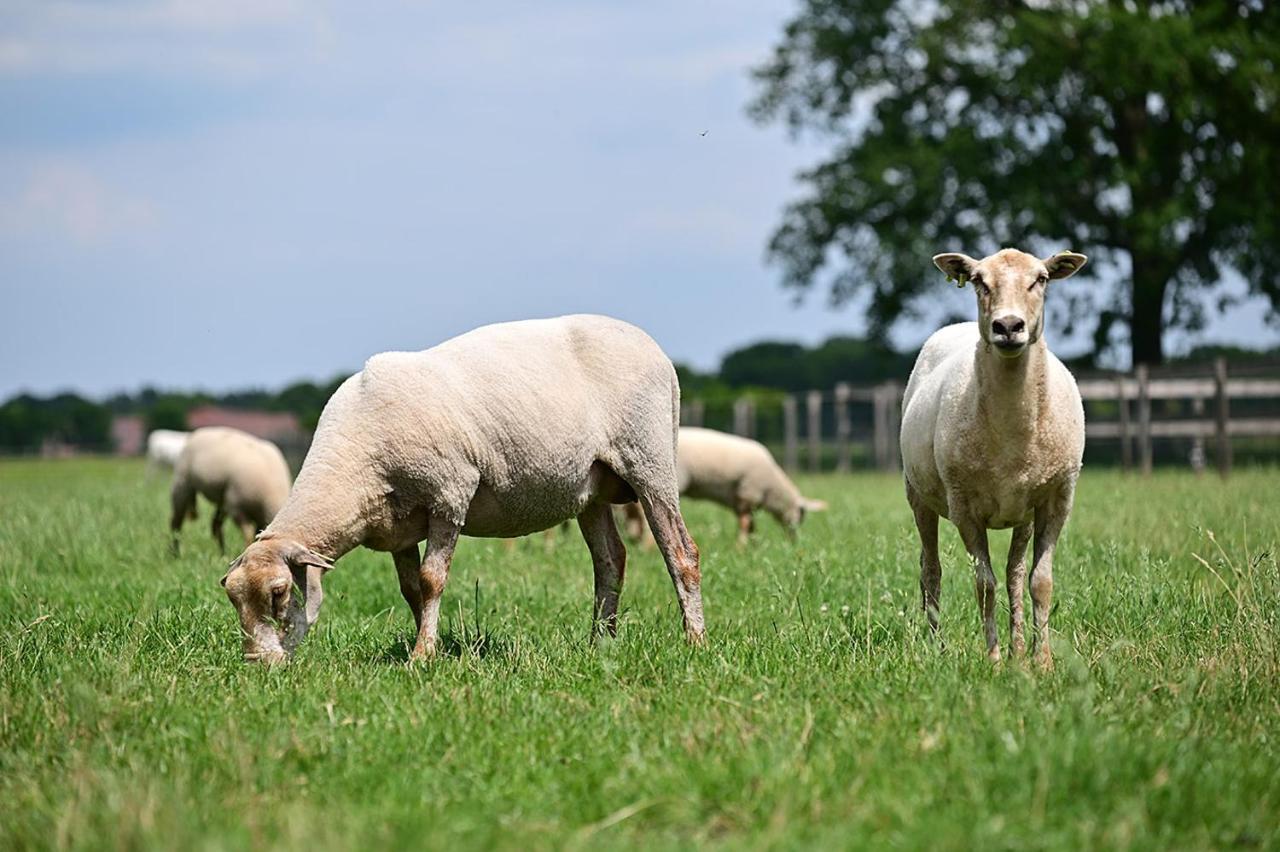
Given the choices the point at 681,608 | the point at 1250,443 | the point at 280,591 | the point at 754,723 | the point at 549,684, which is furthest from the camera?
the point at 1250,443

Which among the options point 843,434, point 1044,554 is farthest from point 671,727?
point 843,434

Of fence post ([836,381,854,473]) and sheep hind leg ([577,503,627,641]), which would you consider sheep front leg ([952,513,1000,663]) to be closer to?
sheep hind leg ([577,503,627,641])

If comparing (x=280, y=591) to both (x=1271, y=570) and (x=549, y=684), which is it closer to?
(x=549, y=684)

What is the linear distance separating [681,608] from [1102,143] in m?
24.7

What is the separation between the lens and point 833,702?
454 cm

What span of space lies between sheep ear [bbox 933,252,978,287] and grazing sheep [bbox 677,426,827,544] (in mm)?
8488

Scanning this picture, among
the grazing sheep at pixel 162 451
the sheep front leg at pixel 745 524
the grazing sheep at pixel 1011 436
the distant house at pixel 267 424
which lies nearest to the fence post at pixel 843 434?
the distant house at pixel 267 424

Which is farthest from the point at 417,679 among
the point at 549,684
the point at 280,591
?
the point at 280,591

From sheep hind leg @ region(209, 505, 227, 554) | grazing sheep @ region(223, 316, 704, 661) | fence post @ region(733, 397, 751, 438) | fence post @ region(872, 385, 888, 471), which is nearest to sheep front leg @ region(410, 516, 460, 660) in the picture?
grazing sheep @ region(223, 316, 704, 661)

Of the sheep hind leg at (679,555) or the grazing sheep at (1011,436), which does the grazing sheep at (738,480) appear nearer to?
the sheep hind leg at (679,555)

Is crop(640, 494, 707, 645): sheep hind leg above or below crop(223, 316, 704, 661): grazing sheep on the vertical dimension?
below

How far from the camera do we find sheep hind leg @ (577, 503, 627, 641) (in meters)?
7.03

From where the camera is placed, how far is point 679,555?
22.7ft

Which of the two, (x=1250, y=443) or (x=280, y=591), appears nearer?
(x=280, y=591)
